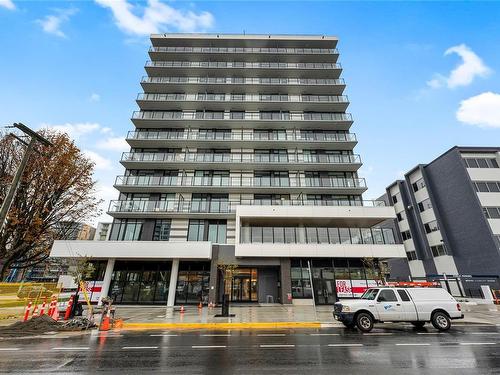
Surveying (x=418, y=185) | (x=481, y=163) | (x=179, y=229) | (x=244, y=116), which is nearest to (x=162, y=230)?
(x=179, y=229)

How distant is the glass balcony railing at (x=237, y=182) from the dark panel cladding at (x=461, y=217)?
15.1m

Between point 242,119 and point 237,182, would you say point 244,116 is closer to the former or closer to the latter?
point 242,119

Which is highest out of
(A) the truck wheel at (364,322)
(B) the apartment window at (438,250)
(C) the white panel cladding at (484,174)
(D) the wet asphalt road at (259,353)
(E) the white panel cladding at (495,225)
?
(C) the white panel cladding at (484,174)

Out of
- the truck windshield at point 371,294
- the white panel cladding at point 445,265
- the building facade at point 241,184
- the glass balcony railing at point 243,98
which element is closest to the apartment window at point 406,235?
the white panel cladding at point 445,265

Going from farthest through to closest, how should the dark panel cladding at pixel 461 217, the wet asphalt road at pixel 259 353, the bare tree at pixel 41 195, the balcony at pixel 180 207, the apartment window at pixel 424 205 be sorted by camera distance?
the apartment window at pixel 424 205, the dark panel cladding at pixel 461 217, the balcony at pixel 180 207, the bare tree at pixel 41 195, the wet asphalt road at pixel 259 353

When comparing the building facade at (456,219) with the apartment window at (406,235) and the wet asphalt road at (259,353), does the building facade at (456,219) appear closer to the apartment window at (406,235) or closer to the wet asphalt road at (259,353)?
the apartment window at (406,235)

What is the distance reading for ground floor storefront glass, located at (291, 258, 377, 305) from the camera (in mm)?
23219

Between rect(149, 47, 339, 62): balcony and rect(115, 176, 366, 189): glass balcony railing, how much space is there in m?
19.7

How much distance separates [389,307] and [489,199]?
1124 inches

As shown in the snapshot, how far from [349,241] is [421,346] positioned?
16132 millimetres

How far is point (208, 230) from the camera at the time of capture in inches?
1041

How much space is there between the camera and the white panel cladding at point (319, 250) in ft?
76.1

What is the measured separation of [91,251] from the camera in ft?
75.1

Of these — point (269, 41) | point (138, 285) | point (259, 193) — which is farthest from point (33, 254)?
point (269, 41)
